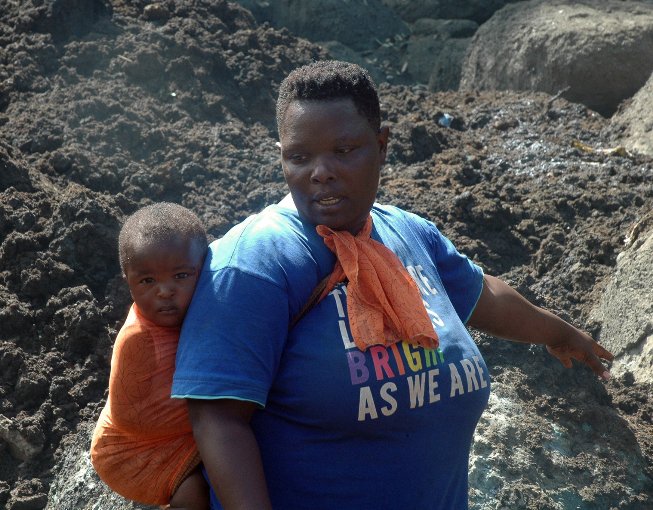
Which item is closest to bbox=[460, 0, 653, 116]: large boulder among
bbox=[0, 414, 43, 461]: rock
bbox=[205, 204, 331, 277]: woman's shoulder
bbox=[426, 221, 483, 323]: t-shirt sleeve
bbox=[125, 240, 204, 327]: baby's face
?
bbox=[426, 221, 483, 323]: t-shirt sleeve

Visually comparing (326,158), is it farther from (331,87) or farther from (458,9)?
(458,9)

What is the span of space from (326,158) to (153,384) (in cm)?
66

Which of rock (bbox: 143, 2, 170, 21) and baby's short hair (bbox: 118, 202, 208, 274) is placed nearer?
baby's short hair (bbox: 118, 202, 208, 274)

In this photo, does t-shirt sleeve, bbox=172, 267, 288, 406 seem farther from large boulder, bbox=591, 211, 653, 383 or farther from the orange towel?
large boulder, bbox=591, 211, 653, 383

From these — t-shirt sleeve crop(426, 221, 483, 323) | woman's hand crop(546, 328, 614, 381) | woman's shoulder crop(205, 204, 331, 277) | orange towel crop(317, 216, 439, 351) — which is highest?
woman's shoulder crop(205, 204, 331, 277)

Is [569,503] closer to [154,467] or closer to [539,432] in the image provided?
[539,432]

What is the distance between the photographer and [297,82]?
2344 millimetres

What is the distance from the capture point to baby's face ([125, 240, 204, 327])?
2.28m

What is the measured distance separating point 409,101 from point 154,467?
4090mm

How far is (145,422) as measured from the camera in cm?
225

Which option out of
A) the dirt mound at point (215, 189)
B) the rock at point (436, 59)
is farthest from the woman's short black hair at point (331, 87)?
the rock at point (436, 59)

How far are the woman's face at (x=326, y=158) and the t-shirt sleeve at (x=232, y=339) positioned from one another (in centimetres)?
29

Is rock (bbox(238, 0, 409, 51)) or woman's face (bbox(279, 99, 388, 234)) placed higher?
woman's face (bbox(279, 99, 388, 234))

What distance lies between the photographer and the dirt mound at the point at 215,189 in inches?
144
